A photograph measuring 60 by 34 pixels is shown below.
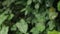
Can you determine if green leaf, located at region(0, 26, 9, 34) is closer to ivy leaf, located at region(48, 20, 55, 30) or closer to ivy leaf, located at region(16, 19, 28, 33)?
ivy leaf, located at region(16, 19, 28, 33)

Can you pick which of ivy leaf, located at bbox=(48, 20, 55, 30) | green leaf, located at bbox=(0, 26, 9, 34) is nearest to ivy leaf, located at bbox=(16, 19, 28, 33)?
green leaf, located at bbox=(0, 26, 9, 34)

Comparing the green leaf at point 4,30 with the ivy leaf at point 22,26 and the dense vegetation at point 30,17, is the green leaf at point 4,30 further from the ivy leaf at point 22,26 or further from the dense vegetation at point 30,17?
the ivy leaf at point 22,26

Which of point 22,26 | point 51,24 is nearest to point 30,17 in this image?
point 22,26

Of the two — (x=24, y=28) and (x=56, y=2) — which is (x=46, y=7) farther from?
(x=24, y=28)

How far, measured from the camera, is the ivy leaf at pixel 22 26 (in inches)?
101

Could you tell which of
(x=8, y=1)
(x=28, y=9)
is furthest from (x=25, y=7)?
(x=8, y=1)

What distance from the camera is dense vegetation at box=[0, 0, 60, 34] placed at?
254 cm

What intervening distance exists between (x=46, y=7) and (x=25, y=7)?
30 cm

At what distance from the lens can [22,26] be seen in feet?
8.51

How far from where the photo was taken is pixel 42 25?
254 cm

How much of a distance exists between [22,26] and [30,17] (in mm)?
203

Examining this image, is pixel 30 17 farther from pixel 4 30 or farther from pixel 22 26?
pixel 4 30

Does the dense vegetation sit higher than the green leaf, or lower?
higher

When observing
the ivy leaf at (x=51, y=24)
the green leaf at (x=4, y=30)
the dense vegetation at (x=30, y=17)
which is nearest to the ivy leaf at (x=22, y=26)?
the dense vegetation at (x=30, y=17)
